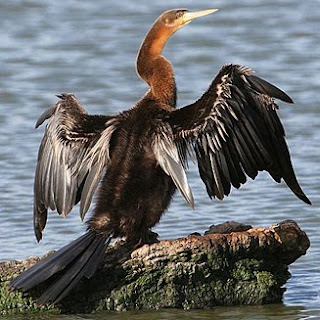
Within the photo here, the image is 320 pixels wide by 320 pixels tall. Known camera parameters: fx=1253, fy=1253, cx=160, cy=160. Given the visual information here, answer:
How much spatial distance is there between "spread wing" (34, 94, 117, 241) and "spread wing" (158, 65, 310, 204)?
1.24 ft

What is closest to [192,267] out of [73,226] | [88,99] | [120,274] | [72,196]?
[120,274]

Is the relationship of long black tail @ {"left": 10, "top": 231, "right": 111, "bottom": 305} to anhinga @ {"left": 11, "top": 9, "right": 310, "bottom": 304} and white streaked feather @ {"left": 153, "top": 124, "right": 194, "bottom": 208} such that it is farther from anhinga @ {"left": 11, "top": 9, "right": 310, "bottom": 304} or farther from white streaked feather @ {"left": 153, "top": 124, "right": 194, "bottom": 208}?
white streaked feather @ {"left": 153, "top": 124, "right": 194, "bottom": 208}

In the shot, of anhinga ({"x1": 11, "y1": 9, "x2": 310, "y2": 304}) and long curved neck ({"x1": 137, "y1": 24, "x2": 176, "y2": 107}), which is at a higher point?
long curved neck ({"x1": 137, "y1": 24, "x2": 176, "y2": 107})

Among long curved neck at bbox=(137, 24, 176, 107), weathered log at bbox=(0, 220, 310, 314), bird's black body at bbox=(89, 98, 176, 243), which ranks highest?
long curved neck at bbox=(137, 24, 176, 107)

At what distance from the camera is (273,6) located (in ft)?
50.3

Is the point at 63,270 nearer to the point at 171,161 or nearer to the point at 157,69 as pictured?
the point at 171,161

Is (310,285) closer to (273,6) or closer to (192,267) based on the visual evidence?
(192,267)

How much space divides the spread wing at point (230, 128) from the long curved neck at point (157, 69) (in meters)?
0.45

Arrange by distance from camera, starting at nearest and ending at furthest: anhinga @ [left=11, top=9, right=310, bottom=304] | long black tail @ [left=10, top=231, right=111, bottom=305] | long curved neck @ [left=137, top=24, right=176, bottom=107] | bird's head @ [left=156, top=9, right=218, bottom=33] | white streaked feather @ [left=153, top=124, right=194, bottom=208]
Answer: long black tail @ [left=10, top=231, right=111, bottom=305], white streaked feather @ [left=153, top=124, right=194, bottom=208], anhinga @ [left=11, top=9, right=310, bottom=304], long curved neck @ [left=137, top=24, right=176, bottom=107], bird's head @ [left=156, top=9, right=218, bottom=33]

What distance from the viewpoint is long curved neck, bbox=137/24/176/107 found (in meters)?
7.48

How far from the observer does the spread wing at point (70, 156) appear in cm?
697

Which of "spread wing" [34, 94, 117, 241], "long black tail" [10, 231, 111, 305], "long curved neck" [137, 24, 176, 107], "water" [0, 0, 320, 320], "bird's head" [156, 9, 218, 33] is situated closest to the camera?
"long black tail" [10, 231, 111, 305]

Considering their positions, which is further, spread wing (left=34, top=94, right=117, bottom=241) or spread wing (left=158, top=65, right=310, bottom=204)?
spread wing (left=34, top=94, right=117, bottom=241)

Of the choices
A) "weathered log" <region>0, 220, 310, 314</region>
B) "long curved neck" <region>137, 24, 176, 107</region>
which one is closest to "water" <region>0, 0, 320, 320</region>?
"weathered log" <region>0, 220, 310, 314</region>
